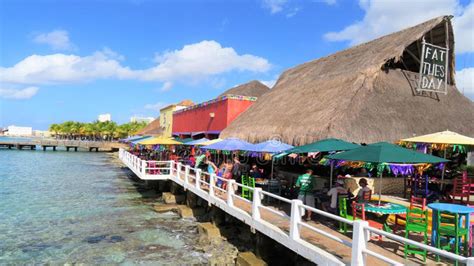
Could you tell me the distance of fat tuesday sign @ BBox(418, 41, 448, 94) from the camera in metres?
15.5

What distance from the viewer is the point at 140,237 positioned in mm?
12242

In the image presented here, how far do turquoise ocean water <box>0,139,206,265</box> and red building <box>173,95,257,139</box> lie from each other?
6357 mm

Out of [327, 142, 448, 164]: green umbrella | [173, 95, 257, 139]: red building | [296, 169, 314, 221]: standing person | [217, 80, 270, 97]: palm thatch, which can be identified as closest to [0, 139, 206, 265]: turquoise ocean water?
[296, 169, 314, 221]: standing person

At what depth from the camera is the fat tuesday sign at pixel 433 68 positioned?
15.5 meters

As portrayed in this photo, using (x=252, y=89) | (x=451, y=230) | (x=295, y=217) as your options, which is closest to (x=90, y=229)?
(x=295, y=217)

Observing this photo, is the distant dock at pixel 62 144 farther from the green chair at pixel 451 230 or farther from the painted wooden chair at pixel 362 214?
the green chair at pixel 451 230

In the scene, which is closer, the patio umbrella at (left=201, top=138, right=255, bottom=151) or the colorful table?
the colorful table

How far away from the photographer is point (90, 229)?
43.7ft

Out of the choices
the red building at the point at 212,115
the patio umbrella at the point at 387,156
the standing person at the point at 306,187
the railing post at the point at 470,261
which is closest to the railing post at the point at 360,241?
the railing post at the point at 470,261

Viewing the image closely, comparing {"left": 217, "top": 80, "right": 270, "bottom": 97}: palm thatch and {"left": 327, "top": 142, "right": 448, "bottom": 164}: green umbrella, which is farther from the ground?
{"left": 217, "top": 80, "right": 270, "bottom": 97}: palm thatch

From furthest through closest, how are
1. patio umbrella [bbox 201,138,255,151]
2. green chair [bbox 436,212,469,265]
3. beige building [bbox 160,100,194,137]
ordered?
beige building [bbox 160,100,194,137]
patio umbrella [bbox 201,138,255,151]
green chair [bbox 436,212,469,265]

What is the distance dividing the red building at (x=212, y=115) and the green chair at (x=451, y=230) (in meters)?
17.8

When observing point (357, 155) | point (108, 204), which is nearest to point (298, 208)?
point (357, 155)

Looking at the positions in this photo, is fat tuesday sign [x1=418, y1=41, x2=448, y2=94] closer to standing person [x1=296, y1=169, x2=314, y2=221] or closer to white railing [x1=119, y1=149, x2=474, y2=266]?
standing person [x1=296, y1=169, x2=314, y2=221]
